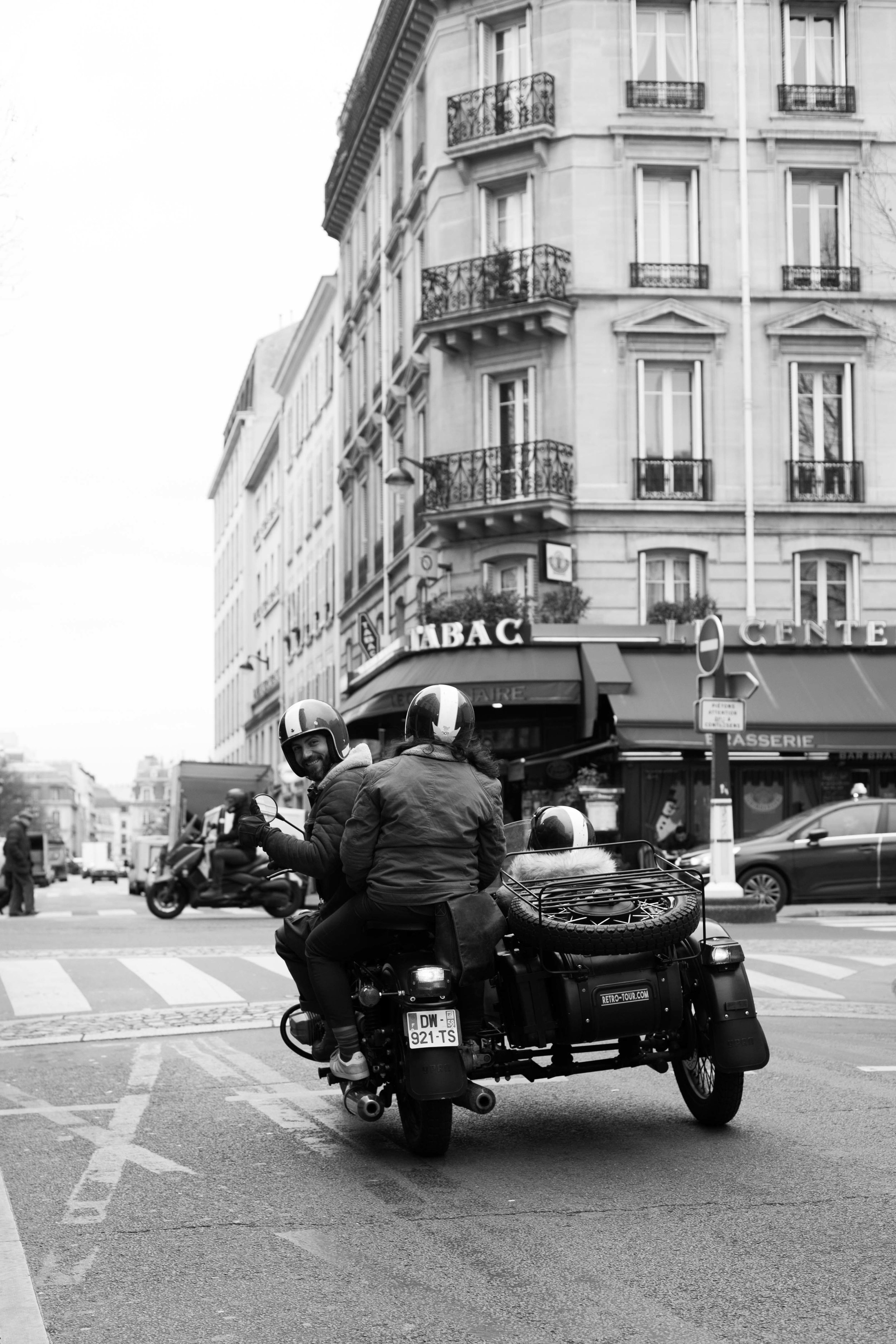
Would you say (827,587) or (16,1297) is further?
(827,587)

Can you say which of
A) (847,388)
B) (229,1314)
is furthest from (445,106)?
(229,1314)

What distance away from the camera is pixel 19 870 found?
1077 inches

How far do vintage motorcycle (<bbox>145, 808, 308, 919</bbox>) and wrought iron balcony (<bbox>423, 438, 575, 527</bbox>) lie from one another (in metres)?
7.38

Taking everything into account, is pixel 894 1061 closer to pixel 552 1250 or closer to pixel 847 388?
pixel 552 1250

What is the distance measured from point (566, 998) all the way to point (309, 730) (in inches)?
62.1

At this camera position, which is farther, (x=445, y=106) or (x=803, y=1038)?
(x=445, y=106)

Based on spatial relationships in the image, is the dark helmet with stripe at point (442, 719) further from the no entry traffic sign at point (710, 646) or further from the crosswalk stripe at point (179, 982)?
the no entry traffic sign at point (710, 646)

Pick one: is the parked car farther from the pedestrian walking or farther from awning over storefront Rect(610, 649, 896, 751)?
awning over storefront Rect(610, 649, 896, 751)

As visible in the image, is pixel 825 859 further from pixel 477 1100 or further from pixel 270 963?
pixel 477 1100


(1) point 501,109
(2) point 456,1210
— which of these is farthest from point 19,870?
(2) point 456,1210

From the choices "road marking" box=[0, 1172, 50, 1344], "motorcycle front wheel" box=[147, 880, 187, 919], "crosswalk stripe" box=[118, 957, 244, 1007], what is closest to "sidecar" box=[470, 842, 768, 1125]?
"road marking" box=[0, 1172, 50, 1344]

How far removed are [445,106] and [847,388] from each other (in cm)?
933

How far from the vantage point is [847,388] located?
3020cm

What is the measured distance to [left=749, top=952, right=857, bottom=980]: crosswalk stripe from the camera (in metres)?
14.1
